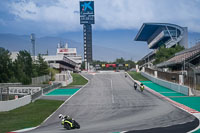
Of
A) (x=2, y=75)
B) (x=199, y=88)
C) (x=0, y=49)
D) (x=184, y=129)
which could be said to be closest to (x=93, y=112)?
(x=184, y=129)

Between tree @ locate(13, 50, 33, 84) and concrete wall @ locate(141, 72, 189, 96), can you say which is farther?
tree @ locate(13, 50, 33, 84)

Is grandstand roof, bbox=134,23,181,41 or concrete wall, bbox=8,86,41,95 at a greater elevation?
grandstand roof, bbox=134,23,181,41

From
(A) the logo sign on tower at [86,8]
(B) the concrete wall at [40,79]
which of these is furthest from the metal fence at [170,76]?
(A) the logo sign on tower at [86,8]

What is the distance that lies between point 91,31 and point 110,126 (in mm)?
144489

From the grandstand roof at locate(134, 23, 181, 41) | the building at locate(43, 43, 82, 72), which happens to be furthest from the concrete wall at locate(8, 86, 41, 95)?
the grandstand roof at locate(134, 23, 181, 41)

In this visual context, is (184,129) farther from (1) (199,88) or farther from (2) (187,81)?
(2) (187,81)

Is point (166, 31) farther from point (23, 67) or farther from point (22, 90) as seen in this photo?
point (22, 90)

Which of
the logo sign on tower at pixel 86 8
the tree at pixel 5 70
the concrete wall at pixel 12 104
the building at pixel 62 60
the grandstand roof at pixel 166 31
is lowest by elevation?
the concrete wall at pixel 12 104

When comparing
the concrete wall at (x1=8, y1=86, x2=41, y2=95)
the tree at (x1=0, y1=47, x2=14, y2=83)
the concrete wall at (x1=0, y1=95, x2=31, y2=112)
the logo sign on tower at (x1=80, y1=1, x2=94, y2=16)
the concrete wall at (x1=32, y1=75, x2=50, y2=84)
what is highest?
the logo sign on tower at (x1=80, y1=1, x2=94, y2=16)

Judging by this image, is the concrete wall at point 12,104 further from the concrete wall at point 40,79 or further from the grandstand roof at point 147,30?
the grandstand roof at point 147,30

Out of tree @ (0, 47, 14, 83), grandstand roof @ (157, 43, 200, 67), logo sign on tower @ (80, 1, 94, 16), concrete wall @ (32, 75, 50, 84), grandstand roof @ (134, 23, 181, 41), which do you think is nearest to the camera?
grandstand roof @ (157, 43, 200, 67)

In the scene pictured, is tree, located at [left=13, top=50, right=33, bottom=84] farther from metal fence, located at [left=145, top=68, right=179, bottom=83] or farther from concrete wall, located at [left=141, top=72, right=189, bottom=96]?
metal fence, located at [left=145, top=68, right=179, bottom=83]

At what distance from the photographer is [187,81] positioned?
115 ft

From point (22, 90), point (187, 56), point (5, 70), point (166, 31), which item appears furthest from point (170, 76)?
point (166, 31)
